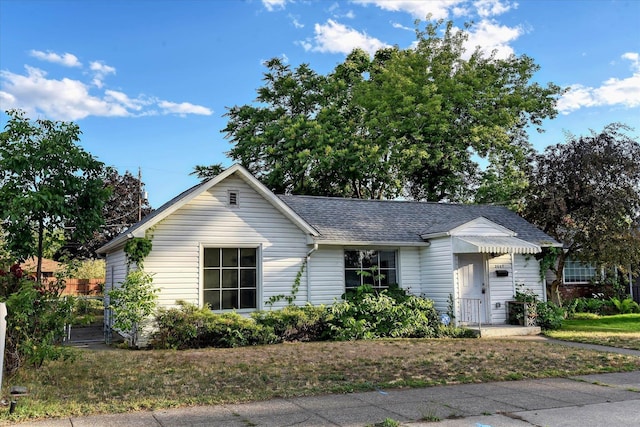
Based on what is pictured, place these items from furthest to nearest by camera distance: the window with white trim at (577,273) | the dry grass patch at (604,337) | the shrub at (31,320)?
1. the window with white trim at (577,273)
2. the dry grass patch at (604,337)
3. the shrub at (31,320)

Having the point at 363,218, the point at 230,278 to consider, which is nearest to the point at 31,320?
the point at 230,278

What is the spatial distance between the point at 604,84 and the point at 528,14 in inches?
166

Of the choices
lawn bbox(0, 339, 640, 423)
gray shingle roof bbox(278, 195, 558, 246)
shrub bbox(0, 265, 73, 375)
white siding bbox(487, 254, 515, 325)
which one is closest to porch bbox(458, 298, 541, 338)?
white siding bbox(487, 254, 515, 325)

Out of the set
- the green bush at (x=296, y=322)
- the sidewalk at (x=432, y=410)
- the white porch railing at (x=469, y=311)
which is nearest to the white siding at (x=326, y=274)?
the green bush at (x=296, y=322)

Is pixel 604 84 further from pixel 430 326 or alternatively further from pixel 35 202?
pixel 35 202

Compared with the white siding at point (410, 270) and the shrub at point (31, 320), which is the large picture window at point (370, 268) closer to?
the white siding at point (410, 270)

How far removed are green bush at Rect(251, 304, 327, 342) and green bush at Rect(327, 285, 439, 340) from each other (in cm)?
30

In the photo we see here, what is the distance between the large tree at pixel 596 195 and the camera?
59.8 ft

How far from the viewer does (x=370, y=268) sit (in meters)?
16.3

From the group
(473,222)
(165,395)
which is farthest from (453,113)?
(165,395)

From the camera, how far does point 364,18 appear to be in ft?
57.5

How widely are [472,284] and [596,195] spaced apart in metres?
6.14

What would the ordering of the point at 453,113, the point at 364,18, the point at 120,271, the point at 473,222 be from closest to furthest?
the point at 120,271
the point at 473,222
the point at 364,18
the point at 453,113

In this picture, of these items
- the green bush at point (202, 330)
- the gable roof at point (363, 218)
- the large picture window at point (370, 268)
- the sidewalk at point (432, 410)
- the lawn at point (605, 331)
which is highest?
the gable roof at point (363, 218)
